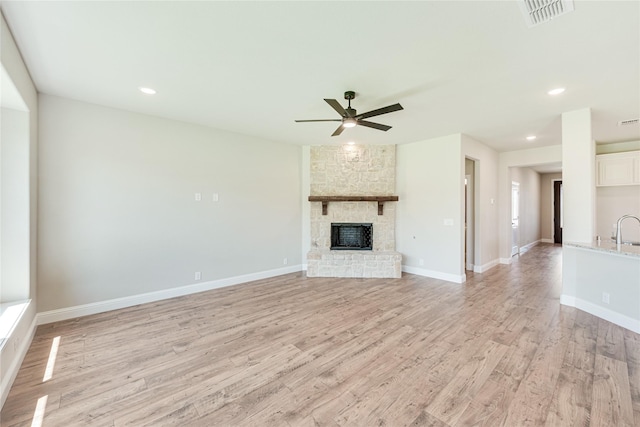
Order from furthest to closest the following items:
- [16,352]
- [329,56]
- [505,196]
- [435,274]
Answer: [505,196], [435,274], [329,56], [16,352]

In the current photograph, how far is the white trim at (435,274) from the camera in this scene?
15.7 feet

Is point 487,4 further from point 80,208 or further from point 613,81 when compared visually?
point 80,208

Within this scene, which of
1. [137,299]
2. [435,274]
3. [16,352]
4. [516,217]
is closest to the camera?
[16,352]

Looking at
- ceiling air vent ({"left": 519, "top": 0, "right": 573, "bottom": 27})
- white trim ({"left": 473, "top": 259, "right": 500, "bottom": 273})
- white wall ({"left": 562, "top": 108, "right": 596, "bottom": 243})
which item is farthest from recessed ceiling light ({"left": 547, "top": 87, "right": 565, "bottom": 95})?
white trim ({"left": 473, "top": 259, "right": 500, "bottom": 273})

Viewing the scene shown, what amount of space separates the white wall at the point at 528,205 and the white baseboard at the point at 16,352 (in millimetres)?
9310

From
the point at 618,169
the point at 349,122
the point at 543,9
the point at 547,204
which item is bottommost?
the point at 547,204

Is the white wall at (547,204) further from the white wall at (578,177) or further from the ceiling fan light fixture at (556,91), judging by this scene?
the ceiling fan light fixture at (556,91)

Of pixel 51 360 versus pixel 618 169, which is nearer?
pixel 51 360

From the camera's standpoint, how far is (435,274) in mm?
5109

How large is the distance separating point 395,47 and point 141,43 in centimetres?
210

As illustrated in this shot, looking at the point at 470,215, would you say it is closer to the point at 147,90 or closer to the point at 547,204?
the point at 547,204

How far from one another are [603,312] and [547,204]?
791cm

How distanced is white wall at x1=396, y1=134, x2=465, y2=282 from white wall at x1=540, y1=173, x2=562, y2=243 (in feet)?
23.2

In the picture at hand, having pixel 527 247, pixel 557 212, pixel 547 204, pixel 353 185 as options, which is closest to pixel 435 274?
pixel 353 185
